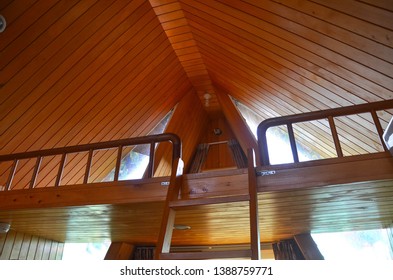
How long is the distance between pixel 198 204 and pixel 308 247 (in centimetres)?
200

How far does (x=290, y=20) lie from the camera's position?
239cm

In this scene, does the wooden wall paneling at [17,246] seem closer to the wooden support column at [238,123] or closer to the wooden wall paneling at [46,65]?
the wooden wall paneling at [46,65]

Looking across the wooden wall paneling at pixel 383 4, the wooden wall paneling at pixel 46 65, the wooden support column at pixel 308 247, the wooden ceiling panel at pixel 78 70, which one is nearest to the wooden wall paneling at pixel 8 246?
the wooden ceiling panel at pixel 78 70

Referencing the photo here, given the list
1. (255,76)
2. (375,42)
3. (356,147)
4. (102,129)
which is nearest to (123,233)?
(102,129)

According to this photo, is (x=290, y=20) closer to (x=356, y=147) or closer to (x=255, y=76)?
(x=255, y=76)

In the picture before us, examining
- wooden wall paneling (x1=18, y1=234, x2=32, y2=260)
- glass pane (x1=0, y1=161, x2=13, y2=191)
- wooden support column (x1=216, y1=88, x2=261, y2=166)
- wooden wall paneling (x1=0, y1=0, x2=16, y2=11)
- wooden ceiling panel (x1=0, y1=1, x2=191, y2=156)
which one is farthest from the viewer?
wooden support column (x1=216, y1=88, x2=261, y2=166)

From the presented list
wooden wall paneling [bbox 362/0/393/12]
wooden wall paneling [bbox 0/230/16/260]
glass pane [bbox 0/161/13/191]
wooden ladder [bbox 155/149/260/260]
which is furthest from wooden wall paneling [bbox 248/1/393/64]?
wooden wall paneling [bbox 0/230/16/260]

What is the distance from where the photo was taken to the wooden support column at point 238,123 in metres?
4.33

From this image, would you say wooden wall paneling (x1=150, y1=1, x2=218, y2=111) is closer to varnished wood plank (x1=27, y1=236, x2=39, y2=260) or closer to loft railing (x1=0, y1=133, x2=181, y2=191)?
loft railing (x1=0, y1=133, x2=181, y2=191)

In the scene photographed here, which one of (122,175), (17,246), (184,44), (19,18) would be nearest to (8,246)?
(17,246)

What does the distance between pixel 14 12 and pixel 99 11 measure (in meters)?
0.70

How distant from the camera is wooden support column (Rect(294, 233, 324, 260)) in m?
3.08

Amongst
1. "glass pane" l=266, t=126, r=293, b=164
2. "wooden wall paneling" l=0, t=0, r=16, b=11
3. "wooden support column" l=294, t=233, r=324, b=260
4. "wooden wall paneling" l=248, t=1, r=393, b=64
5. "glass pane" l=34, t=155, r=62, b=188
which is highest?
"glass pane" l=266, t=126, r=293, b=164

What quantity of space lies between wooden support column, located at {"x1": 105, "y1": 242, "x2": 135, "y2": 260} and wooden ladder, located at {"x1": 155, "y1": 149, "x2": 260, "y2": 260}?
225cm
